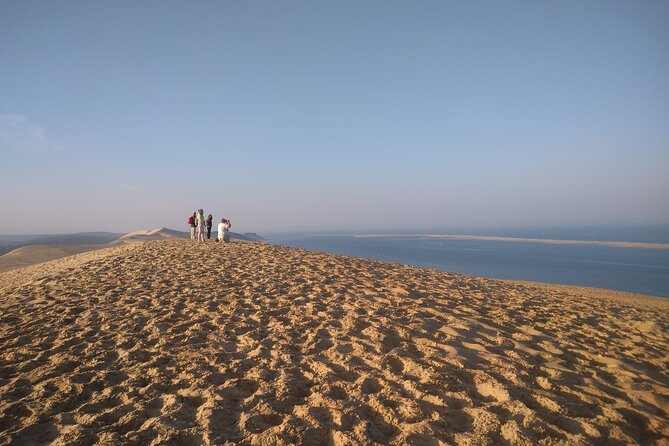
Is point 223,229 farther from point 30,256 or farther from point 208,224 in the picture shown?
point 30,256

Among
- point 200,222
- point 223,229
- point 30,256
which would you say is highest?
point 200,222

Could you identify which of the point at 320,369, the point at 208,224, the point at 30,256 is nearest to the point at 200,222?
the point at 208,224

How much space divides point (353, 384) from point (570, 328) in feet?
17.5

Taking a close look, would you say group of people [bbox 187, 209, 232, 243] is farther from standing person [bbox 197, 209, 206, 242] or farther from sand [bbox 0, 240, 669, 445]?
sand [bbox 0, 240, 669, 445]

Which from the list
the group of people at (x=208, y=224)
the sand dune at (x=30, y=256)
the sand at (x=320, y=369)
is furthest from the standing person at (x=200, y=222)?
the sand dune at (x=30, y=256)

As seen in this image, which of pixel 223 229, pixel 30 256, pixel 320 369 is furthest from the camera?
pixel 30 256

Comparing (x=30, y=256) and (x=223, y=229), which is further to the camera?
(x=30, y=256)

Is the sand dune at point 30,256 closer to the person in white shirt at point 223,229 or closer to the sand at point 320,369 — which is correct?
the person in white shirt at point 223,229

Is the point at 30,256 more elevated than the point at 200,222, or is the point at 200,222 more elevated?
the point at 200,222

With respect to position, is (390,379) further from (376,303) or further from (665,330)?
(665,330)

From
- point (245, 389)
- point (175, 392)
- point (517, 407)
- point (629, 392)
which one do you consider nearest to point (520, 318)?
point (629, 392)

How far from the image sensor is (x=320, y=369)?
4336mm

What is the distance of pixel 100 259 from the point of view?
1294 centimetres

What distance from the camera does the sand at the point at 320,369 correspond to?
3.15 m
